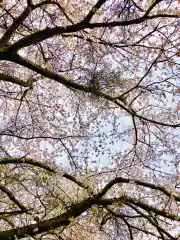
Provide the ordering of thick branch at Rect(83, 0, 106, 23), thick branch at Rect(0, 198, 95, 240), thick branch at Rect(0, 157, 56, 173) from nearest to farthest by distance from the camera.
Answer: thick branch at Rect(83, 0, 106, 23), thick branch at Rect(0, 198, 95, 240), thick branch at Rect(0, 157, 56, 173)

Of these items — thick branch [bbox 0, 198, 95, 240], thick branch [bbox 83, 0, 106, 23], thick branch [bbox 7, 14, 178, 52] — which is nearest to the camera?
thick branch [bbox 83, 0, 106, 23]

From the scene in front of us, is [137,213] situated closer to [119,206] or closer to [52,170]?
[119,206]

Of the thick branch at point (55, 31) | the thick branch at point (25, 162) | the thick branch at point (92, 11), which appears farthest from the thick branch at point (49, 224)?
the thick branch at point (92, 11)

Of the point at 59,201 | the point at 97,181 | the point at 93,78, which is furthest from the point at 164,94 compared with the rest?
the point at 59,201

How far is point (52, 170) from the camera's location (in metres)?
6.73

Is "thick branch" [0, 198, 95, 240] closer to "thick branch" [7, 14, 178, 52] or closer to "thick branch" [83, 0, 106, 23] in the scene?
"thick branch" [7, 14, 178, 52]

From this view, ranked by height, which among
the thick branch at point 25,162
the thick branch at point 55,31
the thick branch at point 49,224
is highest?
the thick branch at point 55,31

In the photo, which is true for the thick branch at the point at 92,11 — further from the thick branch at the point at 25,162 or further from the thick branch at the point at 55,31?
the thick branch at the point at 25,162

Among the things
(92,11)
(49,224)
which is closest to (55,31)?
(92,11)

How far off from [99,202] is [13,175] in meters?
1.30

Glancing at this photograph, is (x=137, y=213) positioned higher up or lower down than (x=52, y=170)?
lower down

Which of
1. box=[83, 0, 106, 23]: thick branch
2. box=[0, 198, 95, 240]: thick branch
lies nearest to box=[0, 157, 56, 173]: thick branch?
box=[0, 198, 95, 240]: thick branch

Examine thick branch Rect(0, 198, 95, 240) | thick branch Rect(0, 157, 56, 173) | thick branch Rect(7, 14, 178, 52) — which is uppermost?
thick branch Rect(7, 14, 178, 52)

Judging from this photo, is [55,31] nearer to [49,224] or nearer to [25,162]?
[25,162]
